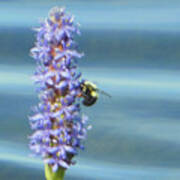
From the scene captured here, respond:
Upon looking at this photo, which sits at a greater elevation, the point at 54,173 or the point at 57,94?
the point at 57,94

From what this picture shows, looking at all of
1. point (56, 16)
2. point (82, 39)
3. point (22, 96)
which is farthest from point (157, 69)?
point (56, 16)

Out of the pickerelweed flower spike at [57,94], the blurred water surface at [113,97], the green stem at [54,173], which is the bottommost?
the green stem at [54,173]

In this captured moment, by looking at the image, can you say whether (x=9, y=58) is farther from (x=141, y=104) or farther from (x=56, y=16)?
(x=56, y=16)

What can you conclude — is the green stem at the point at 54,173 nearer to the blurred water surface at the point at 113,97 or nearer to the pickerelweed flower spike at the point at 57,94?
the pickerelweed flower spike at the point at 57,94

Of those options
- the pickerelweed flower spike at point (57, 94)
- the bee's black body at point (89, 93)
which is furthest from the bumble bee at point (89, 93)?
the pickerelweed flower spike at point (57, 94)

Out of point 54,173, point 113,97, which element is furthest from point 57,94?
point 113,97

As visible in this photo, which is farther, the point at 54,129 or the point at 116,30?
the point at 116,30

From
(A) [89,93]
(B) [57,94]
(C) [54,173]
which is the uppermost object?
(A) [89,93]

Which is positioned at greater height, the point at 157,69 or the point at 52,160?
the point at 157,69

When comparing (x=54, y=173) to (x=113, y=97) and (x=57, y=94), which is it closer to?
(x=57, y=94)
